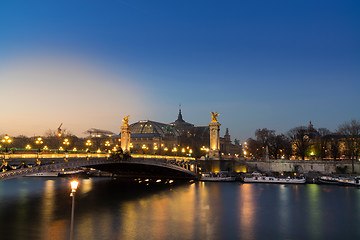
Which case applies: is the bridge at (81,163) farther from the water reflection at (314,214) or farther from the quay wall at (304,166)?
the water reflection at (314,214)

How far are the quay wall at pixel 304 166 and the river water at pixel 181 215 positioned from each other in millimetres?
33108

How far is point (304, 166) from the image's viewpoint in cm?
9194

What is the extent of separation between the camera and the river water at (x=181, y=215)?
29.7 meters

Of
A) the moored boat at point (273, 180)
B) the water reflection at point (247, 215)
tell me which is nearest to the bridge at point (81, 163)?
the moored boat at point (273, 180)

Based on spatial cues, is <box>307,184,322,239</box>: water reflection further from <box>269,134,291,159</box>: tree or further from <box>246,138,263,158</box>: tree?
<box>246,138,263,158</box>: tree

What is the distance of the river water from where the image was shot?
29.7 m

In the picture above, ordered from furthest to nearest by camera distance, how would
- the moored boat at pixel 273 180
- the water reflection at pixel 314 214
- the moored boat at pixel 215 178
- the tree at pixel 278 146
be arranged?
the tree at pixel 278 146 < the moored boat at pixel 215 178 < the moored boat at pixel 273 180 < the water reflection at pixel 314 214

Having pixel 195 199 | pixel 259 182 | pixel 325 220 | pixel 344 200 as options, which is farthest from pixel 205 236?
pixel 259 182

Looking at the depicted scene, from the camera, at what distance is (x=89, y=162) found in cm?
4944

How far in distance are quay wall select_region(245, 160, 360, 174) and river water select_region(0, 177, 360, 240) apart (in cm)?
3311

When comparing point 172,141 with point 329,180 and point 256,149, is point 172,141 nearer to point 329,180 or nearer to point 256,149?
point 256,149

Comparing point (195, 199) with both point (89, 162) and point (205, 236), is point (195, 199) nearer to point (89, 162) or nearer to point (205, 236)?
point (89, 162)

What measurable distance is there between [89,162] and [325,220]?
106ft

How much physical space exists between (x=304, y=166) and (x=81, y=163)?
6582cm
